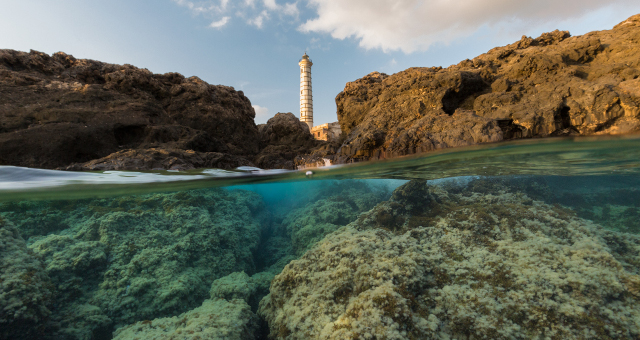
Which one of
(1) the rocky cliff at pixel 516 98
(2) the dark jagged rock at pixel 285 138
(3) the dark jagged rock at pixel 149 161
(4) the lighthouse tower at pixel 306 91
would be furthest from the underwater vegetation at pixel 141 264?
(4) the lighthouse tower at pixel 306 91

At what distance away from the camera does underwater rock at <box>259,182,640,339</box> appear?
3293 millimetres

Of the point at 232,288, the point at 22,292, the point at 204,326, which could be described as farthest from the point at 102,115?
the point at 204,326

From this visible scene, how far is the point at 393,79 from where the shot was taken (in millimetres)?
8766

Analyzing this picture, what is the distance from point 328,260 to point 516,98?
606cm

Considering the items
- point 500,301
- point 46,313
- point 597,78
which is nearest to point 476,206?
point 500,301

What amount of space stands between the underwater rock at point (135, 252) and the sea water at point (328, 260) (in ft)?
0.09

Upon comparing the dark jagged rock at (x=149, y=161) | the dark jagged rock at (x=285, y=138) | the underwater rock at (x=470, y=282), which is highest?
the dark jagged rock at (x=285, y=138)

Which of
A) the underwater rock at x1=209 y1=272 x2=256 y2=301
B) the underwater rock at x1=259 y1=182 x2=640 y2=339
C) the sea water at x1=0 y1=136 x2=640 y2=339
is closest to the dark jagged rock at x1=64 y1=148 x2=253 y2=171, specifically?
the sea water at x1=0 y1=136 x2=640 y2=339

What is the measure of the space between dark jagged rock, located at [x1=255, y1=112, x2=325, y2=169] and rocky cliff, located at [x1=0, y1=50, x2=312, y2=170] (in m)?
0.68

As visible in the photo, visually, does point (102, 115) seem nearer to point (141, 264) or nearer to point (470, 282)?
point (141, 264)

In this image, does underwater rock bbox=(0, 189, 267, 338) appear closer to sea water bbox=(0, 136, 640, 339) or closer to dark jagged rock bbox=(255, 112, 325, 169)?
sea water bbox=(0, 136, 640, 339)

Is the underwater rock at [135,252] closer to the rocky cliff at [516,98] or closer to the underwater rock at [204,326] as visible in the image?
the underwater rock at [204,326]

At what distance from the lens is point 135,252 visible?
5398mm

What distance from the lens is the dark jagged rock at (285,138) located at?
31.8ft
